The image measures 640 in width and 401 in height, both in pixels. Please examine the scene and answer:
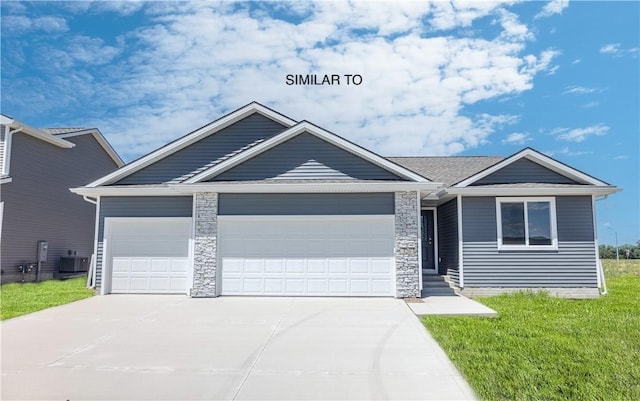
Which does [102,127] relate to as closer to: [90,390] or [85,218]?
[85,218]

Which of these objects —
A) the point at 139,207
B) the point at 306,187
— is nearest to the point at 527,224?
the point at 306,187

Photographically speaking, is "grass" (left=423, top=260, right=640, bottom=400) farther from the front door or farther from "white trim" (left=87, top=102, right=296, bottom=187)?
"white trim" (left=87, top=102, right=296, bottom=187)

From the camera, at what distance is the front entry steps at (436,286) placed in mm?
12052

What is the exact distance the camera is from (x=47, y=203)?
16984mm

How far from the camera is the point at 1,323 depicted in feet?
26.0

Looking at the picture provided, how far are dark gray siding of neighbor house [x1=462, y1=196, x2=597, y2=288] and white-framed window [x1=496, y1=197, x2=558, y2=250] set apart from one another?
0.16 m

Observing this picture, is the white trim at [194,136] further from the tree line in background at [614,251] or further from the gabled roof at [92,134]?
the tree line in background at [614,251]

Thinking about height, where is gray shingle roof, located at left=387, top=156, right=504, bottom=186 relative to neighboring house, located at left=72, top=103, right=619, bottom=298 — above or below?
above

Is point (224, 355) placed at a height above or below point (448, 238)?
below

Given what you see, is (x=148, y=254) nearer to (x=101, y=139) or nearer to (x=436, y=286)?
(x=436, y=286)

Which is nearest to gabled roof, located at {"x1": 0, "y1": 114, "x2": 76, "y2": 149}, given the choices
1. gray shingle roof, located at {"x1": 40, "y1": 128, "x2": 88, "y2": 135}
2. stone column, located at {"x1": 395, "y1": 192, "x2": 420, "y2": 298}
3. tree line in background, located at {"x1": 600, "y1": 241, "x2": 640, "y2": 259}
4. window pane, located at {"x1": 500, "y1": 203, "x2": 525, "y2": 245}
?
gray shingle roof, located at {"x1": 40, "y1": 128, "x2": 88, "y2": 135}

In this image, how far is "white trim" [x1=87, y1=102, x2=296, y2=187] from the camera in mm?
12508

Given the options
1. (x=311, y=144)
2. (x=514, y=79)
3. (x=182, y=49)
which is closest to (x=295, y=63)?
(x=311, y=144)

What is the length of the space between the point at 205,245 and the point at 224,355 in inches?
242
